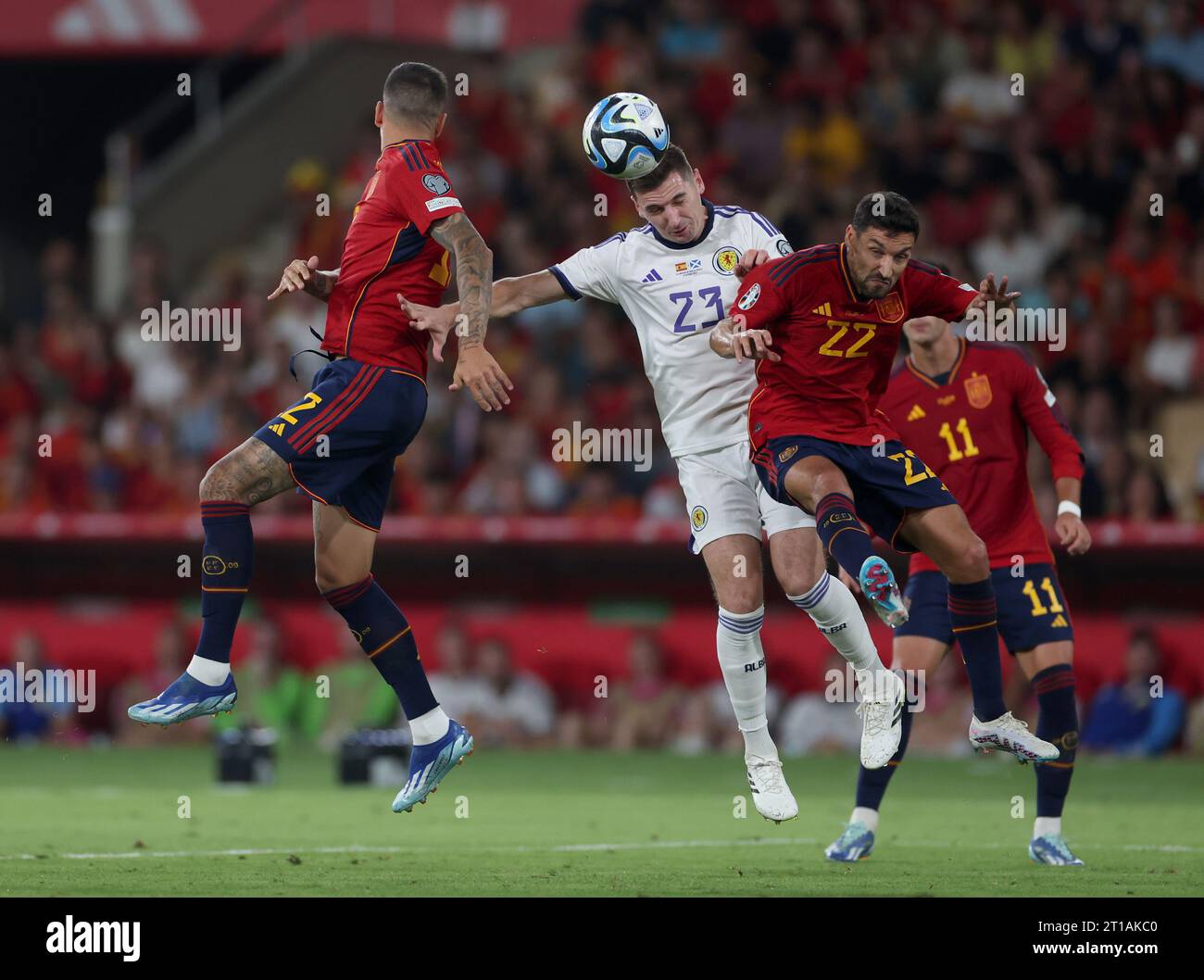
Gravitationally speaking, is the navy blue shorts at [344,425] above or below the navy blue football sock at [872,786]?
above

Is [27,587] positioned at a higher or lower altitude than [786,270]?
lower

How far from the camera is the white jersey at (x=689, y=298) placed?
8945 mm

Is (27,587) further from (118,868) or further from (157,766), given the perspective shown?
(118,868)

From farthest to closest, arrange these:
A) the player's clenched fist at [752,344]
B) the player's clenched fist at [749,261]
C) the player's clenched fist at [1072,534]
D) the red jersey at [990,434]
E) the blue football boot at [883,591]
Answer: the red jersey at [990,434] < the player's clenched fist at [1072,534] < the player's clenched fist at [749,261] < the player's clenched fist at [752,344] < the blue football boot at [883,591]

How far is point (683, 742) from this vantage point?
1592cm

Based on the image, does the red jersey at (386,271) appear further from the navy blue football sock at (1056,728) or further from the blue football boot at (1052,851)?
the blue football boot at (1052,851)

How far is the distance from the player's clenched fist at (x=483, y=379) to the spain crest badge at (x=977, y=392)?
284 cm

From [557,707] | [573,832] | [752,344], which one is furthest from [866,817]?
[557,707]

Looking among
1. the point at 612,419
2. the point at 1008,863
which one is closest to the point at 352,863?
the point at 1008,863

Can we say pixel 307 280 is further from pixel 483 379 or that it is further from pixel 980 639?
pixel 980 639

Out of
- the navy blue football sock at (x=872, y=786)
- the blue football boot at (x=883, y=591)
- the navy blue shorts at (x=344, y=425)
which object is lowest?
the navy blue football sock at (x=872, y=786)

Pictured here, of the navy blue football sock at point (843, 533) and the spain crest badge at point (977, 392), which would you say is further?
the spain crest badge at point (977, 392)

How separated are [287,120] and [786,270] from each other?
1396cm

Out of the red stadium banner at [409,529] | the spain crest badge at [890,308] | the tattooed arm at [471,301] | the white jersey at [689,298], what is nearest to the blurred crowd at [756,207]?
the red stadium banner at [409,529]
